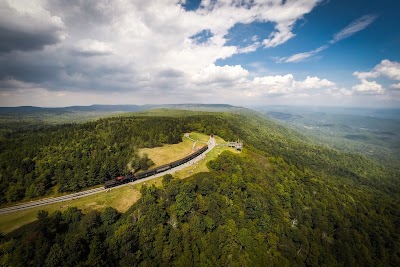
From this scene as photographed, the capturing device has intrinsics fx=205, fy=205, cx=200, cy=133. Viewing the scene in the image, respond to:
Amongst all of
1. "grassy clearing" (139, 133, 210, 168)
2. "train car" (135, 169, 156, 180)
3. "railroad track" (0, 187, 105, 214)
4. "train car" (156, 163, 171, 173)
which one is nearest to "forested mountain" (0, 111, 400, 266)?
"grassy clearing" (139, 133, 210, 168)

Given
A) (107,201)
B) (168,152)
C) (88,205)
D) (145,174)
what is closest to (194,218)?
(107,201)

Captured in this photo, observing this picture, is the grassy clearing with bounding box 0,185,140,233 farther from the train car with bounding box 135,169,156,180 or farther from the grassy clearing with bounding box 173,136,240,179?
the grassy clearing with bounding box 173,136,240,179

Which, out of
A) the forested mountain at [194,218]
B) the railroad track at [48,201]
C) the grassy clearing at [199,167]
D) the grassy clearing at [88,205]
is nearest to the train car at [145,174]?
the grassy clearing at [88,205]

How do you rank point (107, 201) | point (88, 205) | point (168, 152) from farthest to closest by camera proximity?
point (168, 152) < point (107, 201) < point (88, 205)

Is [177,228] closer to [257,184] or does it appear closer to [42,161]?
[257,184]

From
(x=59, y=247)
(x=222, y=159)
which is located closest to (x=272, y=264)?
(x=222, y=159)

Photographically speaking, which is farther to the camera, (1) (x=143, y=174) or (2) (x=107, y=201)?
(1) (x=143, y=174)

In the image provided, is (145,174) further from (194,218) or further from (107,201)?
(194,218)

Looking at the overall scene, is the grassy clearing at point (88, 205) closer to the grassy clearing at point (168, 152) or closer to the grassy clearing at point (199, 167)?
the grassy clearing at point (199, 167)
